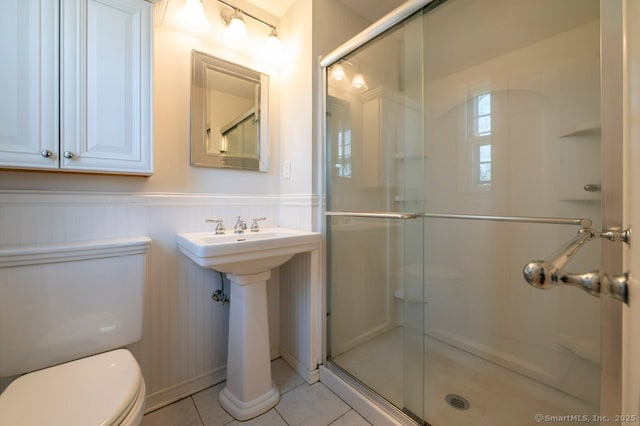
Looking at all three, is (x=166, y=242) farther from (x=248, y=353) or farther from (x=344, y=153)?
(x=344, y=153)

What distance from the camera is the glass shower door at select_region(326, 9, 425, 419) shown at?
4.25 feet

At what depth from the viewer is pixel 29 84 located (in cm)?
90

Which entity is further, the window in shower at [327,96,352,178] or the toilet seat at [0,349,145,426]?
the window in shower at [327,96,352,178]

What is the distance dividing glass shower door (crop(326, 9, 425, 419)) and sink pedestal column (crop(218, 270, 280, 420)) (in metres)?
0.43

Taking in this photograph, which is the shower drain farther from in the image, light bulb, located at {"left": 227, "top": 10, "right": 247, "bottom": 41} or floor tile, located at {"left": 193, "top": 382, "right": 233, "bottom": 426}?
light bulb, located at {"left": 227, "top": 10, "right": 247, "bottom": 41}

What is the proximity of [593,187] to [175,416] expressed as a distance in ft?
7.55

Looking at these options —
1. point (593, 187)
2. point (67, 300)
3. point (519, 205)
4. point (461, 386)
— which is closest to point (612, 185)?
point (593, 187)

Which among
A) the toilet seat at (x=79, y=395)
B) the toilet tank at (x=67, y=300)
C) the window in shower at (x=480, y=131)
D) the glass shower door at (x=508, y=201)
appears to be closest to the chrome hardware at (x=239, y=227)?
the toilet tank at (x=67, y=300)

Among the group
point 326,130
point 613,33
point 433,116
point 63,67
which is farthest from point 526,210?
point 63,67

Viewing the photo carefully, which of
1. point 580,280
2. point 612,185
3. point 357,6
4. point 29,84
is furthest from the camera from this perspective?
point 357,6

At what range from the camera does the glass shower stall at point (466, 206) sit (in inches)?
48.6

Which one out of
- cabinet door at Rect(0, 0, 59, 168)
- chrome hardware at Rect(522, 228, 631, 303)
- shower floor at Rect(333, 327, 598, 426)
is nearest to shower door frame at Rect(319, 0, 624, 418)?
chrome hardware at Rect(522, 228, 631, 303)

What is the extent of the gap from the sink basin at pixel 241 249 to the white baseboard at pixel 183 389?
730 millimetres

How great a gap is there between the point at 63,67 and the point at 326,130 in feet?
3.78
